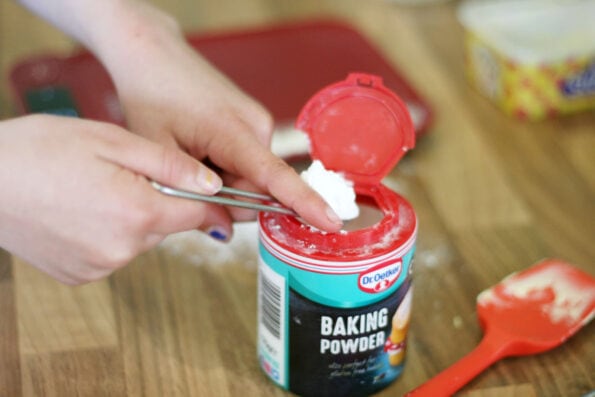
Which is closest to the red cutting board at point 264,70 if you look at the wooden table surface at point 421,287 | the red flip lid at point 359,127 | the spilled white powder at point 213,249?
the wooden table surface at point 421,287

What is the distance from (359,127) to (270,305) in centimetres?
18

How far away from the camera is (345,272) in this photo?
0.69 meters


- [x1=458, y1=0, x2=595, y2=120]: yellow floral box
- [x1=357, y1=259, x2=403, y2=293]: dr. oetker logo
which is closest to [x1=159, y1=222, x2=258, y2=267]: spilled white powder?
[x1=357, y1=259, x2=403, y2=293]: dr. oetker logo

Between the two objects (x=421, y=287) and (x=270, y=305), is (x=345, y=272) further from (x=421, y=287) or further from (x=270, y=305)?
(x=421, y=287)

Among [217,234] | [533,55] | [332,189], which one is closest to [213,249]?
[217,234]

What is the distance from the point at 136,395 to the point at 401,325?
0.24 meters

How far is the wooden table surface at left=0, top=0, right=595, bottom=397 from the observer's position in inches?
31.0

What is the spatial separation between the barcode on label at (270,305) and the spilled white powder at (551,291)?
0.71 ft

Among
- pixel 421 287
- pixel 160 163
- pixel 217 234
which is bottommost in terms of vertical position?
pixel 421 287

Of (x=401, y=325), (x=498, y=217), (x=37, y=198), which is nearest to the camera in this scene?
(x=37, y=198)

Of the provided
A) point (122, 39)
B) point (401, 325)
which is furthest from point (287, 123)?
point (401, 325)

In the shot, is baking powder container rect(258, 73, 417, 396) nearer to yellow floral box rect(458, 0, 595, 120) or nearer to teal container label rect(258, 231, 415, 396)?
teal container label rect(258, 231, 415, 396)

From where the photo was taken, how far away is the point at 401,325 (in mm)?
750

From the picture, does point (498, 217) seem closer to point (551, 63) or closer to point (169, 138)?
point (551, 63)
